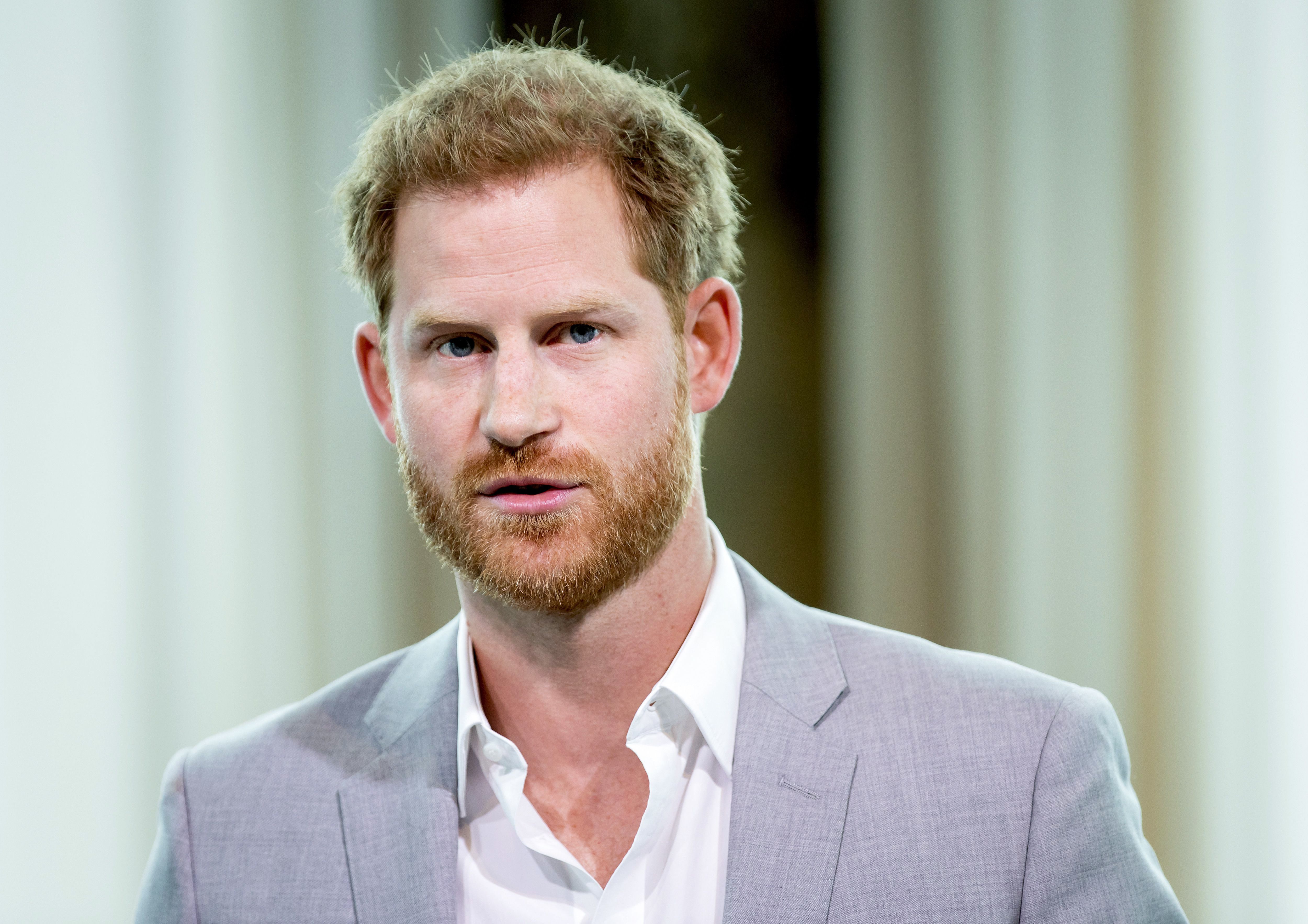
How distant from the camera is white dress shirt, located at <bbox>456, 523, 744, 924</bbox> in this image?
1.37 metres

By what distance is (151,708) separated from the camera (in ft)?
8.22

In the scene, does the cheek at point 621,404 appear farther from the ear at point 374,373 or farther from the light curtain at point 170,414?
the light curtain at point 170,414

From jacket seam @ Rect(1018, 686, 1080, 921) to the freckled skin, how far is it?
479mm

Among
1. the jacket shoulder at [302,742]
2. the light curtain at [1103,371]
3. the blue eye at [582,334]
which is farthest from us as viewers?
the light curtain at [1103,371]

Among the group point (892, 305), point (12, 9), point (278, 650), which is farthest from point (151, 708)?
point (892, 305)

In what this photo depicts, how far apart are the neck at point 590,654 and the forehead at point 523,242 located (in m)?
0.36

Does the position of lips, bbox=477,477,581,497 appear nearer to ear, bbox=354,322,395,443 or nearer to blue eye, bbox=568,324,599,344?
blue eye, bbox=568,324,599,344

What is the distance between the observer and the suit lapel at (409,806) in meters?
1.39

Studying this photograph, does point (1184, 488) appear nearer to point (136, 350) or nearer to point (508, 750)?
point (508, 750)

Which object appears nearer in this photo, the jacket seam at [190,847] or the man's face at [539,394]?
the man's face at [539,394]

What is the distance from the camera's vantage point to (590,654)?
4.82 feet

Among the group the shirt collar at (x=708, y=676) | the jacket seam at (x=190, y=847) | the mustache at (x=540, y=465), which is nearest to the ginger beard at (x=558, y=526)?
the mustache at (x=540, y=465)

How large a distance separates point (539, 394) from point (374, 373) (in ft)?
1.32

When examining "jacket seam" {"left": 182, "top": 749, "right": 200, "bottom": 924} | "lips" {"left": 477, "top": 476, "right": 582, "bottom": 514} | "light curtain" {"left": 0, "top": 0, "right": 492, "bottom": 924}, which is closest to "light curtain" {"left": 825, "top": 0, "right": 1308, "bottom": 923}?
"light curtain" {"left": 0, "top": 0, "right": 492, "bottom": 924}
